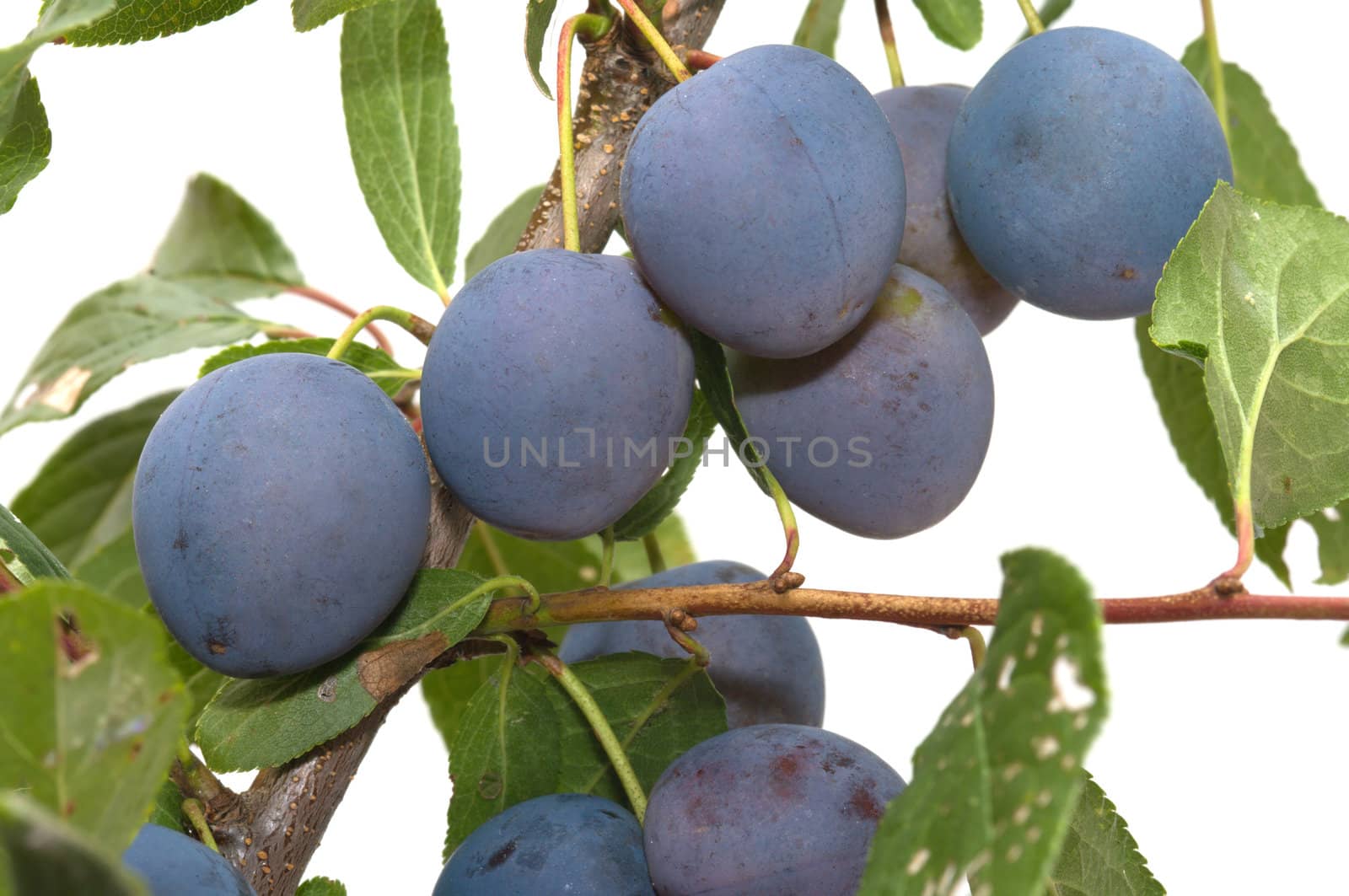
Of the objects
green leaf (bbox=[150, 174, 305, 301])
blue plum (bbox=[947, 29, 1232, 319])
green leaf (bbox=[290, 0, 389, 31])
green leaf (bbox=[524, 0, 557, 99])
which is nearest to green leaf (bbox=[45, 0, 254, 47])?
green leaf (bbox=[290, 0, 389, 31])

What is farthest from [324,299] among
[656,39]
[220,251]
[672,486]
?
[656,39]

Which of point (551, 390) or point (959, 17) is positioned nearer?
point (551, 390)

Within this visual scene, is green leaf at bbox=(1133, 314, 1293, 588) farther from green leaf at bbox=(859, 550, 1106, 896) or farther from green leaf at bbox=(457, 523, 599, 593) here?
green leaf at bbox=(859, 550, 1106, 896)

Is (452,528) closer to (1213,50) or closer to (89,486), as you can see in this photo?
(89,486)

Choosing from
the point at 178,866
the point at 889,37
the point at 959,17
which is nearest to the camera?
the point at 178,866

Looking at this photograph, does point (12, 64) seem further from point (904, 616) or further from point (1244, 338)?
point (1244, 338)

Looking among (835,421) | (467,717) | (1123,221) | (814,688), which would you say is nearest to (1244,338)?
(1123,221)

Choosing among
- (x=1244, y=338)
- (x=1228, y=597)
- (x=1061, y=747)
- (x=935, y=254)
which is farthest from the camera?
(x=935, y=254)
